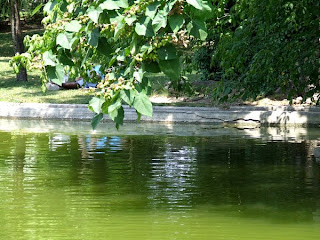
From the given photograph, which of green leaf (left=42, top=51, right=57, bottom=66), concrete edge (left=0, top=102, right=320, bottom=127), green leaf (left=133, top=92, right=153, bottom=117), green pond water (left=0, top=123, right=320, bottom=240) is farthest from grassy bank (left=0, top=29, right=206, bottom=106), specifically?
green leaf (left=133, top=92, right=153, bottom=117)

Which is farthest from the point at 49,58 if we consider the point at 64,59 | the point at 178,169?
the point at 178,169

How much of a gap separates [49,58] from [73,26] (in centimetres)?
38

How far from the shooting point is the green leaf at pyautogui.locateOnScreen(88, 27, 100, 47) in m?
6.79

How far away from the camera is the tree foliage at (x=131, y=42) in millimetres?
6363

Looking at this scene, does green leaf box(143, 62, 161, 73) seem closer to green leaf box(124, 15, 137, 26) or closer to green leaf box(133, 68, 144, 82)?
green leaf box(133, 68, 144, 82)

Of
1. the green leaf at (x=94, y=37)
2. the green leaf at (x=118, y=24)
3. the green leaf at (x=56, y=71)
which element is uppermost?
the green leaf at (x=118, y=24)

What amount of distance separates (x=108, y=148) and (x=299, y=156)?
13.0 ft

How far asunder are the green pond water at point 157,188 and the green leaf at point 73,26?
2.82m

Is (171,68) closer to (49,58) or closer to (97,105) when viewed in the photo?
(97,105)

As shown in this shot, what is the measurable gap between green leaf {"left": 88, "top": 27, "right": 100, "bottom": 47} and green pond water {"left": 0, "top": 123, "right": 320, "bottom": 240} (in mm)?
2656

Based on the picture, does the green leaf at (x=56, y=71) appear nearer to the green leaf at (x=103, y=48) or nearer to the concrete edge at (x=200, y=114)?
the green leaf at (x=103, y=48)

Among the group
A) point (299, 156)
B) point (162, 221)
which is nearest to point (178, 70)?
point (162, 221)

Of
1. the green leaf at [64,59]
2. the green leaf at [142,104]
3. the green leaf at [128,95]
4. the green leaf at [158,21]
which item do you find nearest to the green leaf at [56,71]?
the green leaf at [64,59]

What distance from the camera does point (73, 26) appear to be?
6703mm
